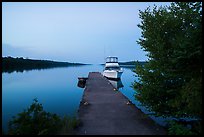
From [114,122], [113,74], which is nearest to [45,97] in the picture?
[113,74]

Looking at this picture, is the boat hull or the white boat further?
the white boat

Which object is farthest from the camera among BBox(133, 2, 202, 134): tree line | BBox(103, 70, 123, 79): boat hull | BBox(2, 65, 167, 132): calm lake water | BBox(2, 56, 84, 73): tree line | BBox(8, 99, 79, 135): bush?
BBox(2, 56, 84, 73): tree line

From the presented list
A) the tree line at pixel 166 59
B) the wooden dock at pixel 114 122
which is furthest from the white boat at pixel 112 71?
the tree line at pixel 166 59

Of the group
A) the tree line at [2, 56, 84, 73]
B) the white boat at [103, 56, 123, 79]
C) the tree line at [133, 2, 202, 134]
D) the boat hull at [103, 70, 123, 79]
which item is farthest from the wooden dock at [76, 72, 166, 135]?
the tree line at [2, 56, 84, 73]

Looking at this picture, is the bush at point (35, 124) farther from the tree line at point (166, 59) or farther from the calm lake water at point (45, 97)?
the tree line at point (166, 59)

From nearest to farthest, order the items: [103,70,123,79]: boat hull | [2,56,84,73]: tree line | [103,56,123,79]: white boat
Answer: [103,70,123,79]: boat hull < [103,56,123,79]: white boat < [2,56,84,73]: tree line

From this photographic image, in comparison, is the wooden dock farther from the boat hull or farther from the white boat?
the white boat

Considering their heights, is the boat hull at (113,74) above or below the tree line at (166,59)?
below

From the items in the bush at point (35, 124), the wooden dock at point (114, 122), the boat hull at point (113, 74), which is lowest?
the wooden dock at point (114, 122)

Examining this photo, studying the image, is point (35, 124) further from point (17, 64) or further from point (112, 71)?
point (17, 64)

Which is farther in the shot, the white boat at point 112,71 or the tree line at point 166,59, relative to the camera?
the white boat at point 112,71

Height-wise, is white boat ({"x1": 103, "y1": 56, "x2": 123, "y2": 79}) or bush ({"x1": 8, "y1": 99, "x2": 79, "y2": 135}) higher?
white boat ({"x1": 103, "y1": 56, "x2": 123, "y2": 79})

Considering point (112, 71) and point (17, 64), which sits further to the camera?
point (17, 64)

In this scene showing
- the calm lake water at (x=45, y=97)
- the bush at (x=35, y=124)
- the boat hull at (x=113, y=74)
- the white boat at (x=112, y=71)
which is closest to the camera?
the bush at (x=35, y=124)
